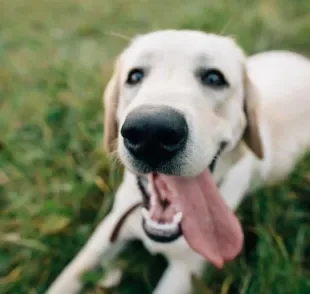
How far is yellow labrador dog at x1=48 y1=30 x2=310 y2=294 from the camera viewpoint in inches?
70.8

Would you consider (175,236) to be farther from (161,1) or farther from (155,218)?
(161,1)

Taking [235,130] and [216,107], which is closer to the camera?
[216,107]

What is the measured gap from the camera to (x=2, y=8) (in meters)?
5.34

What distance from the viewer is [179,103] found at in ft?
5.92

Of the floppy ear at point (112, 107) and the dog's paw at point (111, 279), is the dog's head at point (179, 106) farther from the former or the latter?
the dog's paw at point (111, 279)

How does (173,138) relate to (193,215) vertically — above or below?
above

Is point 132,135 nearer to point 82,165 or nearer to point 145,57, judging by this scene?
point 145,57

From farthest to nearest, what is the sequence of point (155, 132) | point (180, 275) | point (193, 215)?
1. point (180, 275)
2. point (193, 215)
3. point (155, 132)

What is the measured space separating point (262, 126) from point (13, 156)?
155cm

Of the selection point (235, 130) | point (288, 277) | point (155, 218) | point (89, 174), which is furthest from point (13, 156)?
point (288, 277)

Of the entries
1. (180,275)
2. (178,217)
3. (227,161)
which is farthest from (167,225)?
(227,161)

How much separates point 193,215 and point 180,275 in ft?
1.11

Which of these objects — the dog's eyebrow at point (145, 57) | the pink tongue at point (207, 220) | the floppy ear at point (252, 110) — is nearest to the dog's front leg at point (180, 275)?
the pink tongue at point (207, 220)

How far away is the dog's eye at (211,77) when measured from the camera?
6.91 feet
